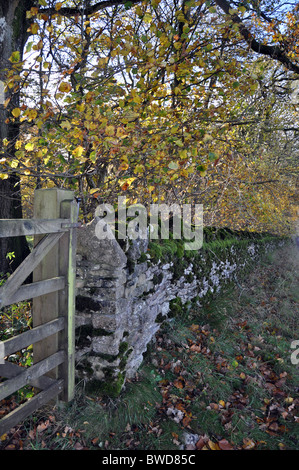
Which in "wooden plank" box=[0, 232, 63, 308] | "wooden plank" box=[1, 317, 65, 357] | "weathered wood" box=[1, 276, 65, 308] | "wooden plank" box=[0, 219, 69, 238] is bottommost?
"wooden plank" box=[1, 317, 65, 357]

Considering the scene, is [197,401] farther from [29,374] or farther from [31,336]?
[31,336]

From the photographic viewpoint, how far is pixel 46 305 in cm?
296

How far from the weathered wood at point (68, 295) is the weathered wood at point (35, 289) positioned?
0.11 meters

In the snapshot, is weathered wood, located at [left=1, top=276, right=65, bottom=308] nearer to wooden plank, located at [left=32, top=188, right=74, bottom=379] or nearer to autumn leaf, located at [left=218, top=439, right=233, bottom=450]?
wooden plank, located at [left=32, top=188, right=74, bottom=379]

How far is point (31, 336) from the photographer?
2547 millimetres

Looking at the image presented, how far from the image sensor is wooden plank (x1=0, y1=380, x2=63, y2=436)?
234 centimetres

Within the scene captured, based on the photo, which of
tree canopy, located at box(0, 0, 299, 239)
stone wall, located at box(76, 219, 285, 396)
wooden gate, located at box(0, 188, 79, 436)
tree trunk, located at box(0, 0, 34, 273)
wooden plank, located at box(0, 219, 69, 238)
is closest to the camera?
wooden plank, located at box(0, 219, 69, 238)

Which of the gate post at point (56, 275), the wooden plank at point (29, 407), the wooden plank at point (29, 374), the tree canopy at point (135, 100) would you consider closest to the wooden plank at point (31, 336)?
the gate post at point (56, 275)

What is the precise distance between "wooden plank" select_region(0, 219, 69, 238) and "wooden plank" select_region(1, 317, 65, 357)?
35.3 inches

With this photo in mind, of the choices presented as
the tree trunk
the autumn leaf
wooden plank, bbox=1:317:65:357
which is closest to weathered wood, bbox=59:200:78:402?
wooden plank, bbox=1:317:65:357

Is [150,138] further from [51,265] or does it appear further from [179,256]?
[51,265]

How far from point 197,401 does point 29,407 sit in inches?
78.5
